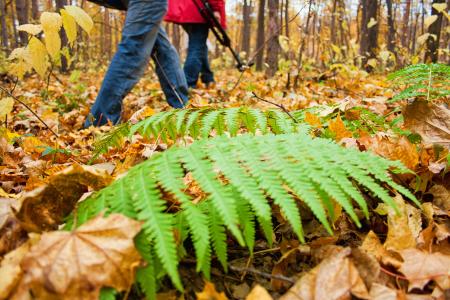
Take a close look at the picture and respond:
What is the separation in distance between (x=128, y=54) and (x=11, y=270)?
2.38 metres

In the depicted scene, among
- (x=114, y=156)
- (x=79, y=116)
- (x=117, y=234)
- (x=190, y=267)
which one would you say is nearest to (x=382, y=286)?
(x=190, y=267)

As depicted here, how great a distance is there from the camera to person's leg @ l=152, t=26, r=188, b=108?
3480mm

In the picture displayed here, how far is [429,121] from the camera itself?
1335 millimetres

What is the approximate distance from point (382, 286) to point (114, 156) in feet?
4.71

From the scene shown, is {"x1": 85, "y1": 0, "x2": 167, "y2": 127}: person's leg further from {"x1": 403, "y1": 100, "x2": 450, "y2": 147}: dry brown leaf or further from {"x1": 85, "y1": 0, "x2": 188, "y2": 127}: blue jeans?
{"x1": 403, "y1": 100, "x2": 450, "y2": 147}: dry brown leaf

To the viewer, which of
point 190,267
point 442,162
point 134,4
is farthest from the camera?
point 134,4

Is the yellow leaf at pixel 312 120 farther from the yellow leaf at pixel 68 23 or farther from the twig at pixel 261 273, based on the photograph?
the yellow leaf at pixel 68 23

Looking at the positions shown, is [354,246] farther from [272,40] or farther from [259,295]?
[272,40]

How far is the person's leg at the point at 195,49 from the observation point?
5160 millimetres

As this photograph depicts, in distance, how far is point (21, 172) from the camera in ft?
5.56

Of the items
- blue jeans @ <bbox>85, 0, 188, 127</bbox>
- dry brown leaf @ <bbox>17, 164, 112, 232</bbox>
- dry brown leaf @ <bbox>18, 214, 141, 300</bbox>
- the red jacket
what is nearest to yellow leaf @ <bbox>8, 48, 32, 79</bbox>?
blue jeans @ <bbox>85, 0, 188, 127</bbox>

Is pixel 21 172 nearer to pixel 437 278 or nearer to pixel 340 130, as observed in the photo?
pixel 340 130

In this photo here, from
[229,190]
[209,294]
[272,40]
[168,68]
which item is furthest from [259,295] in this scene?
[272,40]

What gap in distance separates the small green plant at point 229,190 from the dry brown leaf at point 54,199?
0.07m
